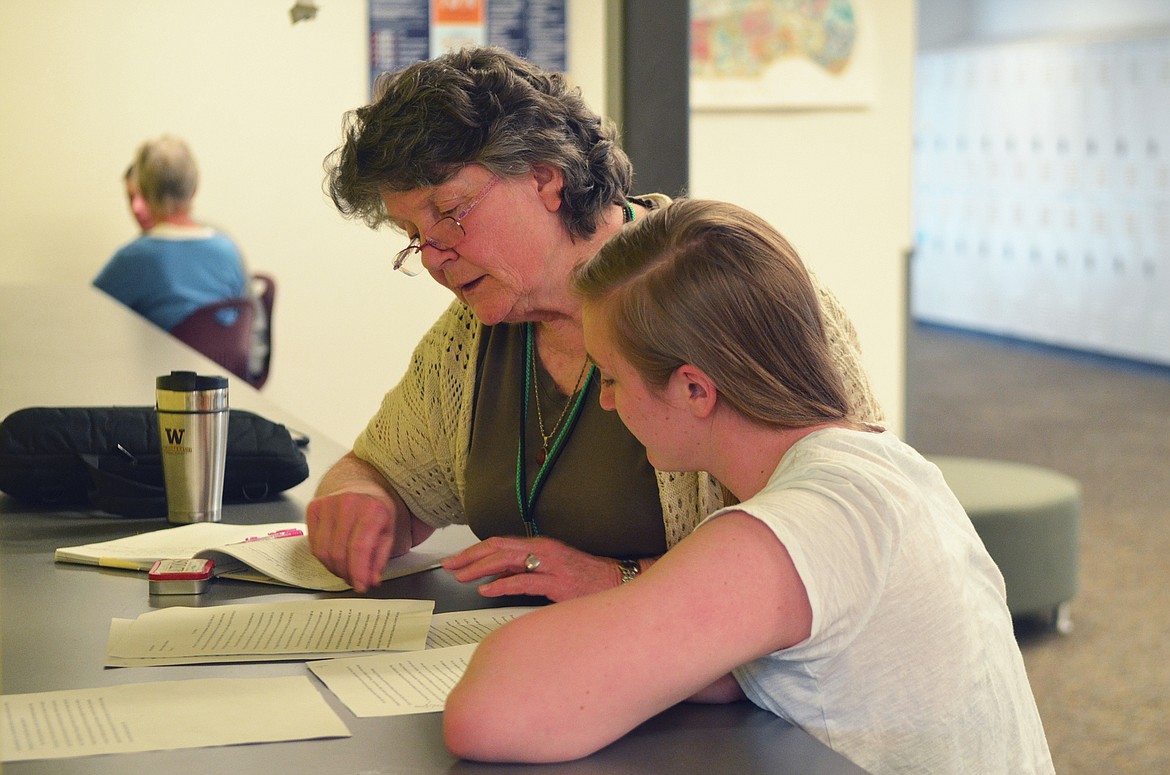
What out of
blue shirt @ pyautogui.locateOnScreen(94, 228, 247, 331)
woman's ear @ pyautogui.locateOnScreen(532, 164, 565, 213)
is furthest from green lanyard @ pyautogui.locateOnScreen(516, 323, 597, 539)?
blue shirt @ pyautogui.locateOnScreen(94, 228, 247, 331)

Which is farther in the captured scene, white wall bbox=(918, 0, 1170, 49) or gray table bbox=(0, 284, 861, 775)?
white wall bbox=(918, 0, 1170, 49)

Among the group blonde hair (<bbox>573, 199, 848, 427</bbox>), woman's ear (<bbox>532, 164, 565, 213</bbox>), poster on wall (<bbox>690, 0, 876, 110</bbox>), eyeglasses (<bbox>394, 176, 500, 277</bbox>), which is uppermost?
poster on wall (<bbox>690, 0, 876, 110</bbox>)

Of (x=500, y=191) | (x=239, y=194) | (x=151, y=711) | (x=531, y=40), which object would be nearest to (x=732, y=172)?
(x=531, y=40)

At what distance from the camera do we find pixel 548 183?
179 centimetres

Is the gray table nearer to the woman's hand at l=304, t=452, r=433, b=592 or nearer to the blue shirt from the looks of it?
the woman's hand at l=304, t=452, r=433, b=592

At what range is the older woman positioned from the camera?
5.61 feet

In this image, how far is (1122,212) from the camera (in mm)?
9281

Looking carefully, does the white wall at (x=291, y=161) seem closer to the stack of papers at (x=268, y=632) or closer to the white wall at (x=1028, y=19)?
the stack of papers at (x=268, y=632)

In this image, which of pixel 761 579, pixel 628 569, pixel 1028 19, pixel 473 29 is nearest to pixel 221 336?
pixel 473 29

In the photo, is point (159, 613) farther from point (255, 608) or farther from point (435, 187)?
point (435, 187)

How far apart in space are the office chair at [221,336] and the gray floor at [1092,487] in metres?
2.54

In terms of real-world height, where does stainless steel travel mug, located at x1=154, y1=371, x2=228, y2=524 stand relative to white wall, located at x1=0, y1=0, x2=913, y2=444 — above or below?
below

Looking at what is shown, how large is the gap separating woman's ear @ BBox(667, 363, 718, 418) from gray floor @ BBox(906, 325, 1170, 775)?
2.07 metres

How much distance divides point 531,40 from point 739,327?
4473mm
